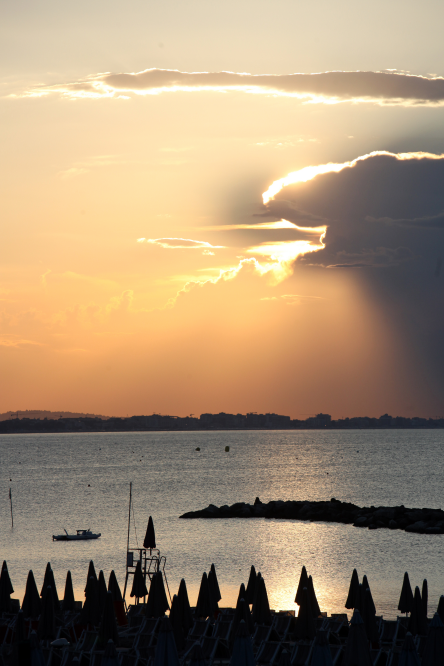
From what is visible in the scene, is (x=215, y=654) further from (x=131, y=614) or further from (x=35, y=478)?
(x=35, y=478)

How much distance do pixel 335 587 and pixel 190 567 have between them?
9593 mm

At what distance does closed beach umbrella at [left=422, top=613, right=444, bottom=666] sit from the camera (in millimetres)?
17047

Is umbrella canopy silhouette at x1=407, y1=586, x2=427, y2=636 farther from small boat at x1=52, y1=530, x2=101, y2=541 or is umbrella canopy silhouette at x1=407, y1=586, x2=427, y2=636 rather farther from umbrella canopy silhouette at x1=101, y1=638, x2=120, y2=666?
small boat at x1=52, y1=530, x2=101, y2=541

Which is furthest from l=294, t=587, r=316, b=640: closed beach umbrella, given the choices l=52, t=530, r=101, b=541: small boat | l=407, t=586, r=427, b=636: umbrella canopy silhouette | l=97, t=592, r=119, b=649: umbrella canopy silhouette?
l=52, t=530, r=101, b=541: small boat

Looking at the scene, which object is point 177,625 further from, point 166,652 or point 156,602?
point 166,652

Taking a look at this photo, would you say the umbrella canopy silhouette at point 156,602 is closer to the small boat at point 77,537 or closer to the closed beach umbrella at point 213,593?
the closed beach umbrella at point 213,593

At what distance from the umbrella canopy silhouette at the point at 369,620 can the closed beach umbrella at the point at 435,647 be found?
483 centimetres

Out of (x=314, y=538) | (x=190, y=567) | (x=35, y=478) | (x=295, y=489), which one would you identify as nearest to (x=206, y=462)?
(x=35, y=478)

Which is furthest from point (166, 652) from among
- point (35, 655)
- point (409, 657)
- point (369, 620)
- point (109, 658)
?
point (369, 620)

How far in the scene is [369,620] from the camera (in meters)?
22.2

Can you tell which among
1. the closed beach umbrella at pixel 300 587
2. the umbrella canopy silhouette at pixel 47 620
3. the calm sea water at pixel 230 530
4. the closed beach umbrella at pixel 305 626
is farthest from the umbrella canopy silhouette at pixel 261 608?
the calm sea water at pixel 230 530

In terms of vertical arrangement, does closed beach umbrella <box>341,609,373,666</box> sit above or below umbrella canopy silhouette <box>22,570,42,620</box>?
above

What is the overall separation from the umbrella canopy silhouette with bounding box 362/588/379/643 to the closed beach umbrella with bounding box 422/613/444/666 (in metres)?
4.83

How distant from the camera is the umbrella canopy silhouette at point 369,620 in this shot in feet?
71.9
